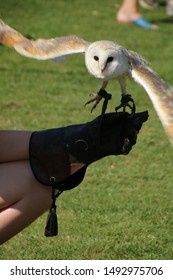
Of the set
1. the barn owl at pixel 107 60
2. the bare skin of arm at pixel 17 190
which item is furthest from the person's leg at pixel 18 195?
the barn owl at pixel 107 60

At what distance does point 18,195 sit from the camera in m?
2.69

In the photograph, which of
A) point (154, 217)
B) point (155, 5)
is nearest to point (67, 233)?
point (154, 217)

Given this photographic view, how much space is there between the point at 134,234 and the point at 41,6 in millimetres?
5937

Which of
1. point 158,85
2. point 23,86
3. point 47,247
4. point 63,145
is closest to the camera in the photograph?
point 158,85

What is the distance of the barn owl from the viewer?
7.69 feet

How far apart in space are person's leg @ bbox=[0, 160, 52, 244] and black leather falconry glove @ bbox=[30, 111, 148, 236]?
3 centimetres

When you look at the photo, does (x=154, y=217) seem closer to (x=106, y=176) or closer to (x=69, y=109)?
(x=106, y=176)


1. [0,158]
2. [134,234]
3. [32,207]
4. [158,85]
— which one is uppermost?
[158,85]

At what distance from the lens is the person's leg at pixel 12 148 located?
8.91 ft

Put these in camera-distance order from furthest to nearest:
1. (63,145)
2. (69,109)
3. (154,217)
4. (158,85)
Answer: (69,109) < (154,217) < (63,145) < (158,85)

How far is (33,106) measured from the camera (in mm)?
5695

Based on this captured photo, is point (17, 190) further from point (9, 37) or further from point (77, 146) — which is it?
point (9, 37)

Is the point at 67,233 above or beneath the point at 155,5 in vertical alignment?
beneath

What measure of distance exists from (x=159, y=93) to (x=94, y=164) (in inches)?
91.0
